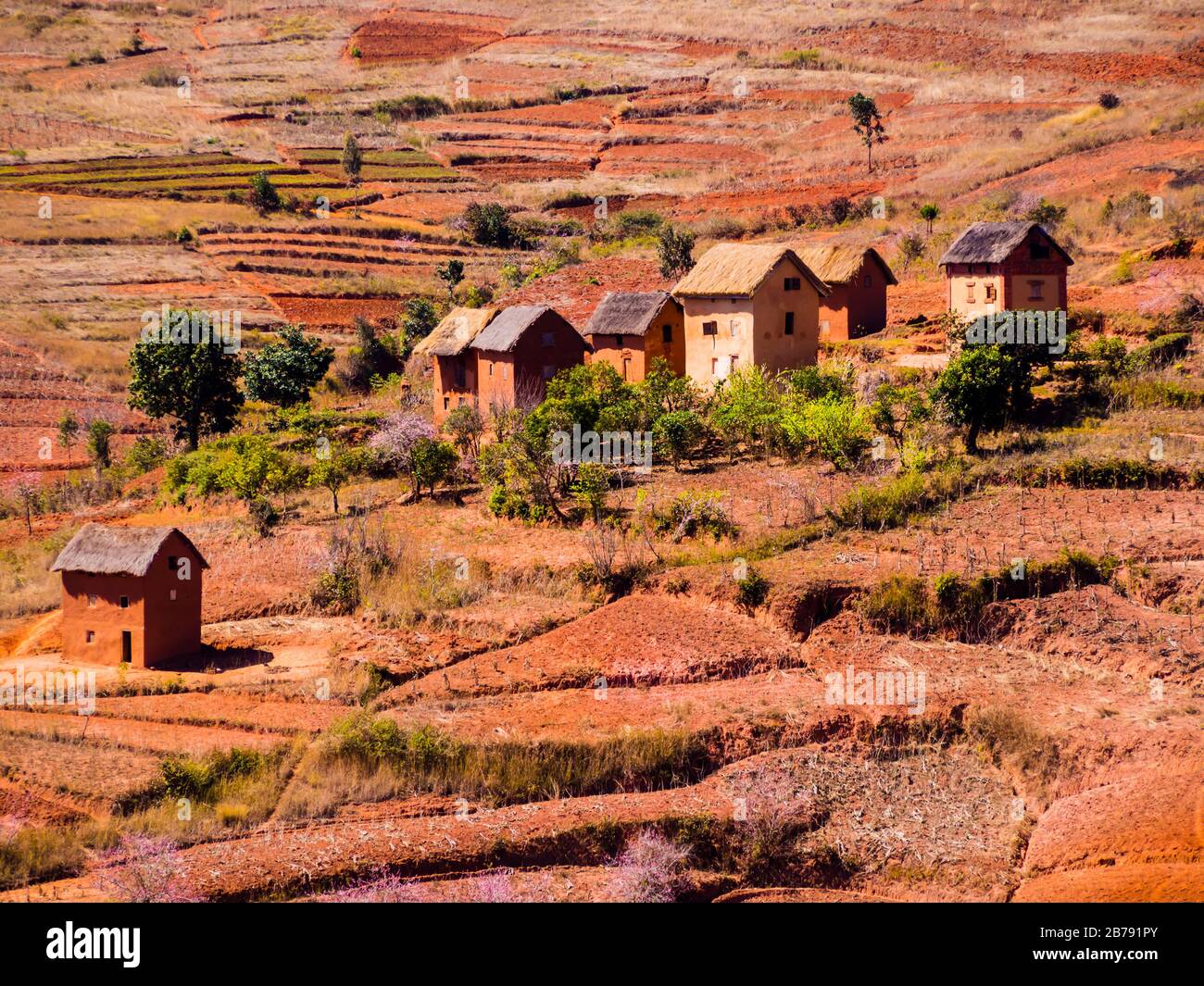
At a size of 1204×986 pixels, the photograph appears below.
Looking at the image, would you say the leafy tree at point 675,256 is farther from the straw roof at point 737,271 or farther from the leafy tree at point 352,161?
the leafy tree at point 352,161

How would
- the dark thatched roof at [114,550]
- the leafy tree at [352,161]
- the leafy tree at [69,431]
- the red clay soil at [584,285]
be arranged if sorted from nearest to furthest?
the dark thatched roof at [114,550] → the red clay soil at [584,285] → the leafy tree at [69,431] → the leafy tree at [352,161]

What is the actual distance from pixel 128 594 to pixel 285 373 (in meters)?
22.3

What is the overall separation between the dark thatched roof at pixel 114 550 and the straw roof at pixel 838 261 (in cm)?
2076

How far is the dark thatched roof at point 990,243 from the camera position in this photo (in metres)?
37.8

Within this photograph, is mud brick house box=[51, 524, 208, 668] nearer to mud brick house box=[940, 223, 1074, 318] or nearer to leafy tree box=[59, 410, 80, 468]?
mud brick house box=[940, 223, 1074, 318]

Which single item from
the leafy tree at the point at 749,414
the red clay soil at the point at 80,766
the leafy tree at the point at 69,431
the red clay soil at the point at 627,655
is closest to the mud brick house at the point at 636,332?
the leafy tree at the point at 749,414

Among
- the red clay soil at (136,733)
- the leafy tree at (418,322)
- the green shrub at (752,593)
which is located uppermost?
the leafy tree at (418,322)

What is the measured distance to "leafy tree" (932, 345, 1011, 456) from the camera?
31.6m

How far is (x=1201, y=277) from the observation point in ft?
129

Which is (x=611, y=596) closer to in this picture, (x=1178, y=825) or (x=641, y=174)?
(x=1178, y=825)

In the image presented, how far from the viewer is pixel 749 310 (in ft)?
128

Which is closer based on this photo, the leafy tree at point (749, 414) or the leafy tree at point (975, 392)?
the leafy tree at point (975, 392)

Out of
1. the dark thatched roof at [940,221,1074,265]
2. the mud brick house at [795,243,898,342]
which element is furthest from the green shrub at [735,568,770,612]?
the mud brick house at [795,243,898,342]

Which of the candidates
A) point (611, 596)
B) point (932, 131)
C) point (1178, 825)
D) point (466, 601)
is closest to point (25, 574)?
point (466, 601)
